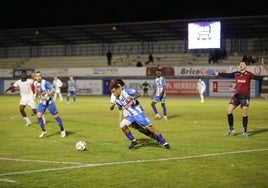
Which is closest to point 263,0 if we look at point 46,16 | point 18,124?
point 46,16

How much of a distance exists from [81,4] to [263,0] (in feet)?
80.5

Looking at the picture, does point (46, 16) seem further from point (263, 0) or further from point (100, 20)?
point (263, 0)

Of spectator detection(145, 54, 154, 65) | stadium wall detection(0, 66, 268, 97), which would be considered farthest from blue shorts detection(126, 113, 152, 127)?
spectator detection(145, 54, 154, 65)

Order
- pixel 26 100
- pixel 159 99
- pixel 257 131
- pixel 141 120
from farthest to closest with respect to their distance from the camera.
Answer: pixel 159 99 → pixel 26 100 → pixel 257 131 → pixel 141 120

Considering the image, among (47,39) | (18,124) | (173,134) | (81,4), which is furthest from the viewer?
(47,39)

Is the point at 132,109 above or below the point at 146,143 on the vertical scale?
above

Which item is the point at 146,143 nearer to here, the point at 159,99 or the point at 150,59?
the point at 159,99

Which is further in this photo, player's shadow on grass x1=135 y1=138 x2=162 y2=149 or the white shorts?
the white shorts

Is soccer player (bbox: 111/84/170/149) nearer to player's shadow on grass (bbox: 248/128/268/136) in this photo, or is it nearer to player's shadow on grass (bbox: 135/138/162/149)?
player's shadow on grass (bbox: 135/138/162/149)

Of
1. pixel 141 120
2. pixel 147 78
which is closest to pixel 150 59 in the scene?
pixel 147 78

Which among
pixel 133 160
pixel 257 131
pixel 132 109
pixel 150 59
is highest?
pixel 150 59

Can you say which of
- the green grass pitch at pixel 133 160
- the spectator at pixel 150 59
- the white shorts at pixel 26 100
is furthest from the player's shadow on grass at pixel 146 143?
the spectator at pixel 150 59

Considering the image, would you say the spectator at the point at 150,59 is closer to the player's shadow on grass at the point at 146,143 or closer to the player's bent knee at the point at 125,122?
the player's shadow on grass at the point at 146,143

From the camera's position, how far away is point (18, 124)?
2212 cm
